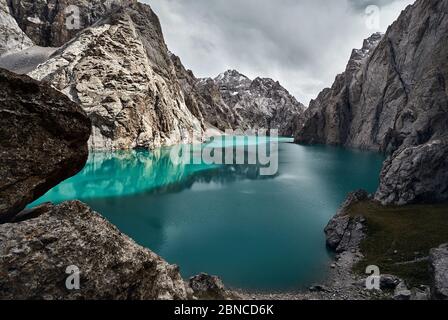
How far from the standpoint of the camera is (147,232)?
3206 cm

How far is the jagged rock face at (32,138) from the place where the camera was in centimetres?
970

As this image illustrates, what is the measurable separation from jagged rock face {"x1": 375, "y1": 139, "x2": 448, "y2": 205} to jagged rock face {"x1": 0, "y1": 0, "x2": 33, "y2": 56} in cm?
17078

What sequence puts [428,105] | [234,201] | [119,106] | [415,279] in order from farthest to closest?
[119,106], [428,105], [234,201], [415,279]

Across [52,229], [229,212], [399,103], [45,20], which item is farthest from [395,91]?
[45,20]

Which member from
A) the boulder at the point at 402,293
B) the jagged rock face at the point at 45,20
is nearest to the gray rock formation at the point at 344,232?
the boulder at the point at 402,293

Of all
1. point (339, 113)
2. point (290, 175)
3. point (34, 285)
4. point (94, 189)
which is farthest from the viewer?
point (339, 113)

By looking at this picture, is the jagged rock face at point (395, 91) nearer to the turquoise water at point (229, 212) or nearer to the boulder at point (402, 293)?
the turquoise water at point (229, 212)

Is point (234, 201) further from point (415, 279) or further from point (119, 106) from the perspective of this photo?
point (119, 106)

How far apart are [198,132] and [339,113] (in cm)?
7812

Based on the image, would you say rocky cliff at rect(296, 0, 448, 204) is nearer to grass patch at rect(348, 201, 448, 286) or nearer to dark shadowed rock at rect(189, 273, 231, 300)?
grass patch at rect(348, 201, 448, 286)

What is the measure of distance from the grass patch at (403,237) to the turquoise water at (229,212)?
433 centimetres

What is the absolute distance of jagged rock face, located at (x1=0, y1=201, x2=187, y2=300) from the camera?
770 centimetres

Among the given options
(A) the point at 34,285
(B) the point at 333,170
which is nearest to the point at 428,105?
(B) the point at 333,170
